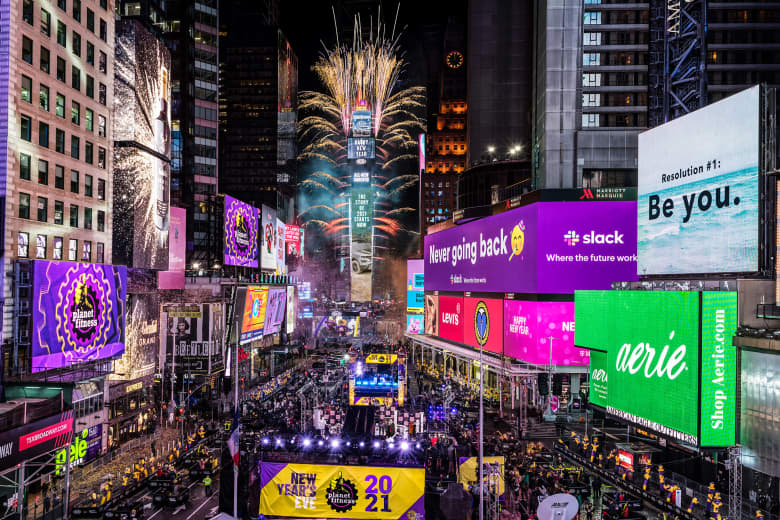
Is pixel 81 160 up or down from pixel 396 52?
down

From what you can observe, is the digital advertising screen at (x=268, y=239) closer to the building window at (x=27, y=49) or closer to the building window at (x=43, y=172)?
the building window at (x=43, y=172)

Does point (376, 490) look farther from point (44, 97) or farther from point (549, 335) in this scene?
point (44, 97)

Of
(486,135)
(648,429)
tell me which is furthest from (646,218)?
(486,135)

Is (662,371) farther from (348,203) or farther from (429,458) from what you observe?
(348,203)

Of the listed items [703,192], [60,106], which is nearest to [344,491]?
[703,192]

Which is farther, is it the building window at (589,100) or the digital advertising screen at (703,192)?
the building window at (589,100)

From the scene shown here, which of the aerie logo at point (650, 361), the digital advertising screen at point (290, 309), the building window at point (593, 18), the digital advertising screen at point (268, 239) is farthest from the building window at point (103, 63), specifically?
the building window at point (593, 18)
